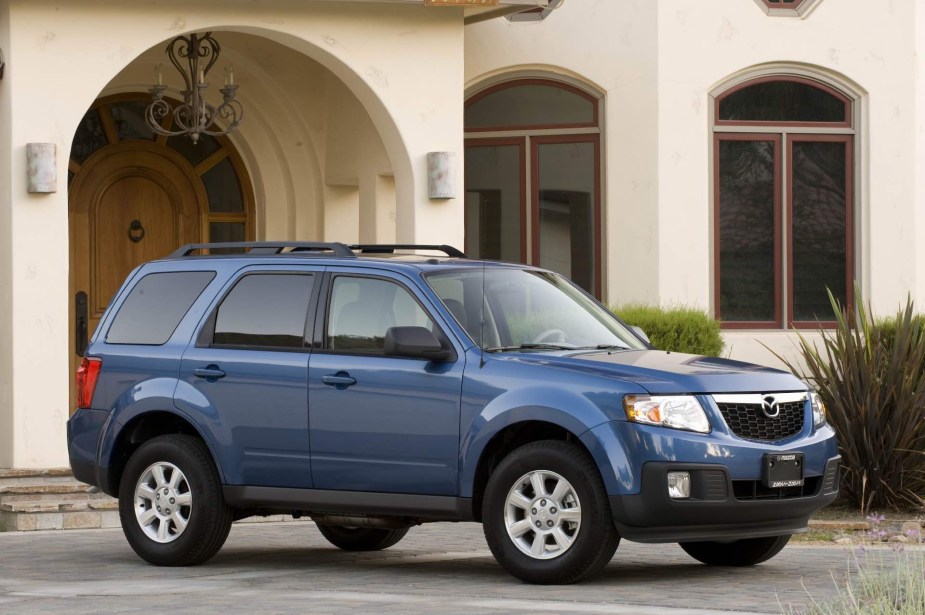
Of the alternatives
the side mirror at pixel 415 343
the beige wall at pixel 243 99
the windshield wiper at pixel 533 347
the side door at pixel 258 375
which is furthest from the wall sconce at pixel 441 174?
the side mirror at pixel 415 343

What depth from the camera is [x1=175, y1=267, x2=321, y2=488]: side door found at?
30.9 feet

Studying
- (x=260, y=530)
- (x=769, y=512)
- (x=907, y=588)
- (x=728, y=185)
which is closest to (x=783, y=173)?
(x=728, y=185)

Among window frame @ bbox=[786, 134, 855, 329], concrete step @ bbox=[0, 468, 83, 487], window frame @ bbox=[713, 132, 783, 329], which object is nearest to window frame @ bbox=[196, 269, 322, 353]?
concrete step @ bbox=[0, 468, 83, 487]

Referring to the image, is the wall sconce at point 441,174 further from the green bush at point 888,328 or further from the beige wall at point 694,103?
the green bush at point 888,328

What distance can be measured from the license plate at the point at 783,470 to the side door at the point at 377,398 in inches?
62.2

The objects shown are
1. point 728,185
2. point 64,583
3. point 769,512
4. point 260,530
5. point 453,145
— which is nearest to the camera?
point 769,512

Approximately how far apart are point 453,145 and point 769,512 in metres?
7.12

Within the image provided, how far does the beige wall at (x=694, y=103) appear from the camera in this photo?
16609mm

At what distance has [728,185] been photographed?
55.5 ft

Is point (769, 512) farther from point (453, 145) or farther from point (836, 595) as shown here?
point (453, 145)

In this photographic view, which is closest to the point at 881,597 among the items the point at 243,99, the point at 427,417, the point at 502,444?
the point at 502,444

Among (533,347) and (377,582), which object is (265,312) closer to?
(533,347)

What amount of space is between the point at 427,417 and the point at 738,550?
1.99m

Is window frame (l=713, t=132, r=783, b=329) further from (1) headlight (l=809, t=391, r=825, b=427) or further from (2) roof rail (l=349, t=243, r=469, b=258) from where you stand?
(1) headlight (l=809, t=391, r=825, b=427)
